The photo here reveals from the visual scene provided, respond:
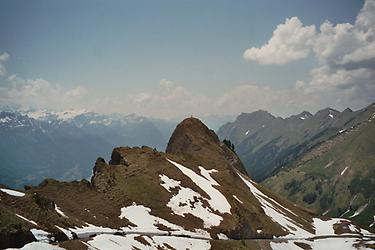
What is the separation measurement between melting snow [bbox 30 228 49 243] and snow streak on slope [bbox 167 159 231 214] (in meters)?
53.6

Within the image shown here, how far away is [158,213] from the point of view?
89.8 m

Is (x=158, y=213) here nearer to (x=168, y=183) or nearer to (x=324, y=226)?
(x=168, y=183)

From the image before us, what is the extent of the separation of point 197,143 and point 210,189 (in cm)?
4625

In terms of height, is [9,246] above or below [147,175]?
below

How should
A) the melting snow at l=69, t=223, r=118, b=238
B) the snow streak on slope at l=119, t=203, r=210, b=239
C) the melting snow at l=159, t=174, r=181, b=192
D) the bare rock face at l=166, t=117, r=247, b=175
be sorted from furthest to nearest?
the bare rock face at l=166, t=117, r=247, b=175 < the melting snow at l=159, t=174, r=181, b=192 < the snow streak on slope at l=119, t=203, r=210, b=239 < the melting snow at l=69, t=223, r=118, b=238

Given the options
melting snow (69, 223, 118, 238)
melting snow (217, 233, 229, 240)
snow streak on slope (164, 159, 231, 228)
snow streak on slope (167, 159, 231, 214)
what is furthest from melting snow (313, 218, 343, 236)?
melting snow (69, 223, 118, 238)

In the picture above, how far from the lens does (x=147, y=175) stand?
10562 cm

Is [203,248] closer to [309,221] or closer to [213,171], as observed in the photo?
[213,171]

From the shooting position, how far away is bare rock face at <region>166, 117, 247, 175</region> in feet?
490

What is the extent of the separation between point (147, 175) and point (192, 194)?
12461 millimetres

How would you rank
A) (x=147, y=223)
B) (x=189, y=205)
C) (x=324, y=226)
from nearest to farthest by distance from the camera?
1. (x=147, y=223)
2. (x=189, y=205)
3. (x=324, y=226)

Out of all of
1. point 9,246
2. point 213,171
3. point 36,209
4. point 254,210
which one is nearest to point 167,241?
point 36,209

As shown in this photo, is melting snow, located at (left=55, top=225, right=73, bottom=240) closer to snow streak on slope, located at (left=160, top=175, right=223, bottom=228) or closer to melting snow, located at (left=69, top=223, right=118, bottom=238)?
melting snow, located at (left=69, top=223, right=118, bottom=238)

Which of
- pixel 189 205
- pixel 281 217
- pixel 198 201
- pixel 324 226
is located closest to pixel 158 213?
pixel 189 205
